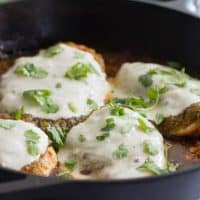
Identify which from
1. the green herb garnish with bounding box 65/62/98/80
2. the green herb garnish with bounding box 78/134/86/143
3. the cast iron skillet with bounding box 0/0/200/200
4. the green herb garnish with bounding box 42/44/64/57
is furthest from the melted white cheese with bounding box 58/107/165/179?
the cast iron skillet with bounding box 0/0/200/200

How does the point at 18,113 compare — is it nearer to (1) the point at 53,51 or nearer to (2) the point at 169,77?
(1) the point at 53,51

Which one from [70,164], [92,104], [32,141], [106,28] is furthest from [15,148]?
[106,28]

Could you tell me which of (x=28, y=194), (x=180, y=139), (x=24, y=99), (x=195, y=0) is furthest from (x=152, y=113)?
(x=28, y=194)

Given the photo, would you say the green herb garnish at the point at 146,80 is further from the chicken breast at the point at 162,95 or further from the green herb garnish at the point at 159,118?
the green herb garnish at the point at 159,118

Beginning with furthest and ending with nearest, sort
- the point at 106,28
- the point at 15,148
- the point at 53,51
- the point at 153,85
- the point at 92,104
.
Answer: the point at 106,28
the point at 53,51
the point at 153,85
the point at 92,104
the point at 15,148

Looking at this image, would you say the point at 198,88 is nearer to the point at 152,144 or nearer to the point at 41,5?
the point at 152,144

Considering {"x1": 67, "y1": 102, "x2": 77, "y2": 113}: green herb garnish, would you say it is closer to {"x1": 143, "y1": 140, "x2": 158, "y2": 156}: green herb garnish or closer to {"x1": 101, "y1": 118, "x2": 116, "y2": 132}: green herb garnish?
{"x1": 101, "y1": 118, "x2": 116, "y2": 132}: green herb garnish
